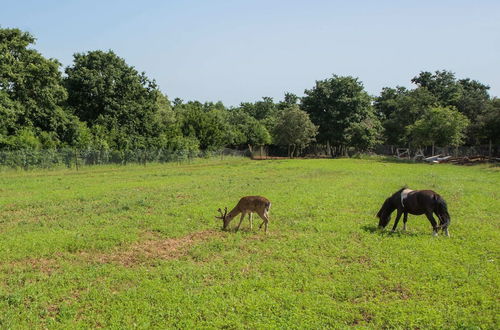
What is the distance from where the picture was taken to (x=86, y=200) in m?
16.9

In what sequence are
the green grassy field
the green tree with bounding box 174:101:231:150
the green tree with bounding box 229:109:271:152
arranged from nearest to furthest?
the green grassy field → the green tree with bounding box 174:101:231:150 → the green tree with bounding box 229:109:271:152

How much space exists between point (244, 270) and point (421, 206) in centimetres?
560

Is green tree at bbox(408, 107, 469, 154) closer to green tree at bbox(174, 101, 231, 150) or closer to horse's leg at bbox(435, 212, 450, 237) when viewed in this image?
green tree at bbox(174, 101, 231, 150)

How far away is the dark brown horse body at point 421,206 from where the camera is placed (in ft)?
33.3

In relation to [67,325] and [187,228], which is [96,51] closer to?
[187,228]

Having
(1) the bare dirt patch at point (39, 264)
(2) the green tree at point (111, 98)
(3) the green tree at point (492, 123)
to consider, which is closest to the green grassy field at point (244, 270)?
(1) the bare dirt patch at point (39, 264)

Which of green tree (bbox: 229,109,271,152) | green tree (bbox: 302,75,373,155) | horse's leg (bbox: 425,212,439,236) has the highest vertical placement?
green tree (bbox: 302,75,373,155)

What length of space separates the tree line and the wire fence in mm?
1589

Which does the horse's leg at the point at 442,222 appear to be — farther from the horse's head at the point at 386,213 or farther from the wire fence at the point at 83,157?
the wire fence at the point at 83,157

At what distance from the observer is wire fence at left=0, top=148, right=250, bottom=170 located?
33312 millimetres

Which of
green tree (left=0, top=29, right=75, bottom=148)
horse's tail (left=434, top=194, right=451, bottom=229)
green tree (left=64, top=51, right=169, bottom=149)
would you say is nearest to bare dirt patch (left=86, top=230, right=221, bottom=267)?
horse's tail (left=434, top=194, right=451, bottom=229)

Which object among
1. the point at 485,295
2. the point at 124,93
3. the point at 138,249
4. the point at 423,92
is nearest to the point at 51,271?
the point at 138,249

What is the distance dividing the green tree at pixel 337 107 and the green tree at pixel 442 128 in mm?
14020

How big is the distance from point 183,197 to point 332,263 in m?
10.6
